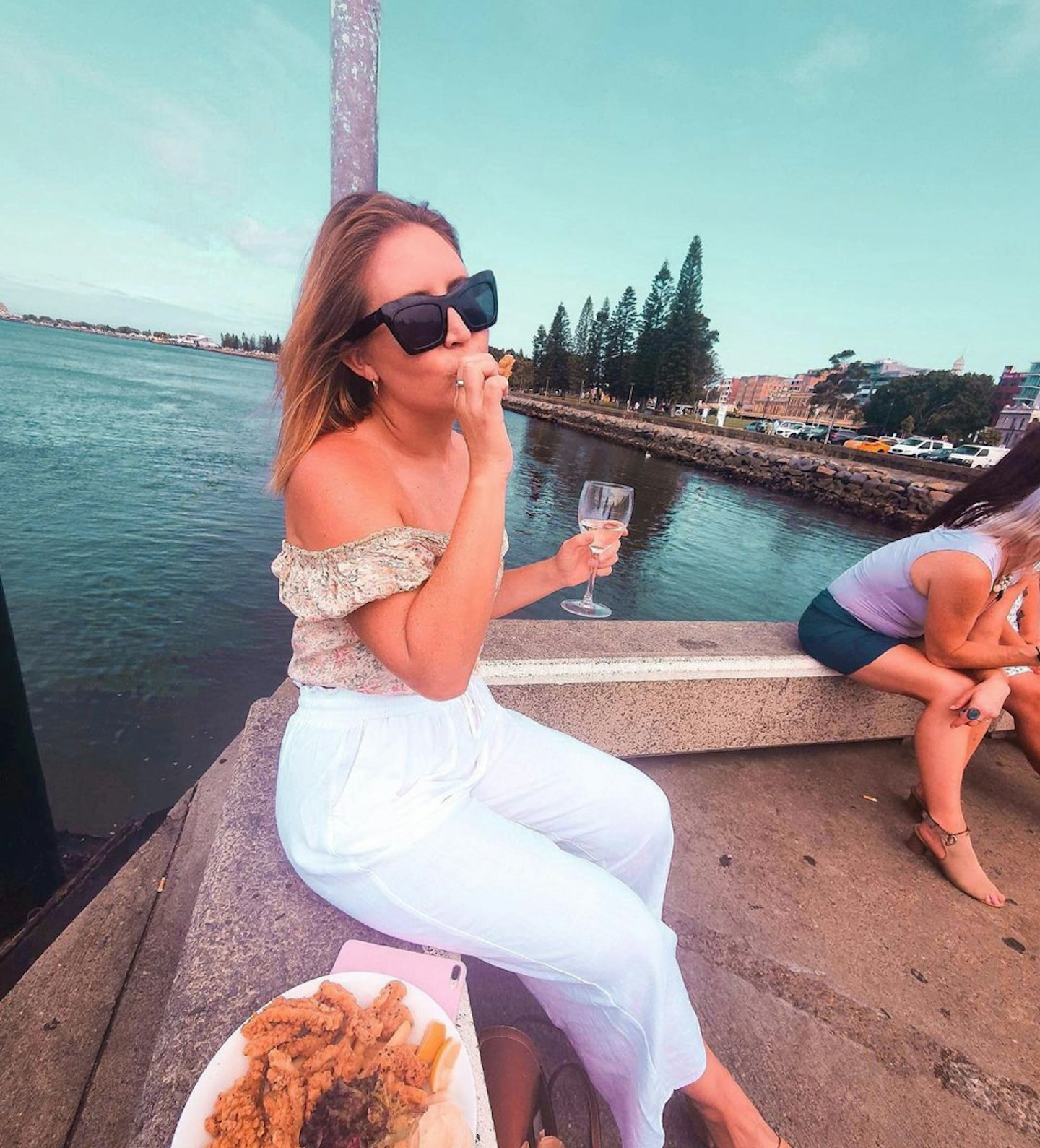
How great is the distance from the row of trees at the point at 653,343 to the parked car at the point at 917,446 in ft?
61.6

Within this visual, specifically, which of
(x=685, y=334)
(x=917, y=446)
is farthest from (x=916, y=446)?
(x=685, y=334)

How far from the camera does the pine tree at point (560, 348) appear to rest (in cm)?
7594

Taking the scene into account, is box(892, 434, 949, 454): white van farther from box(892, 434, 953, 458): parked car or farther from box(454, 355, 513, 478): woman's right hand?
box(454, 355, 513, 478): woman's right hand

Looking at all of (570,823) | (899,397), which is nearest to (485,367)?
(570,823)

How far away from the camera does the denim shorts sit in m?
2.53

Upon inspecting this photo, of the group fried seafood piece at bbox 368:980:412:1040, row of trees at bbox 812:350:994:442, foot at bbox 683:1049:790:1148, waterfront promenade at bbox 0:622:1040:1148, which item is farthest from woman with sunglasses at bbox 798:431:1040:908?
row of trees at bbox 812:350:994:442

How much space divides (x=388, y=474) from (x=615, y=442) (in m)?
40.3

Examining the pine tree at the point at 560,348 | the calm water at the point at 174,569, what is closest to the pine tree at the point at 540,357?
the pine tree at the point at 560,348

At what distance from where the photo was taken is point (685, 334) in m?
49.2

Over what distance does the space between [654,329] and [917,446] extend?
25062mm

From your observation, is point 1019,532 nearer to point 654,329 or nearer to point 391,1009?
point 391,1009

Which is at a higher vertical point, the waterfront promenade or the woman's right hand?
the woman's right hand

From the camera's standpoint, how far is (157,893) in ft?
Answer: 6.25

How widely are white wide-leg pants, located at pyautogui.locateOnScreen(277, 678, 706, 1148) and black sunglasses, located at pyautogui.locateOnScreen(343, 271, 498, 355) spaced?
2.81 ft
